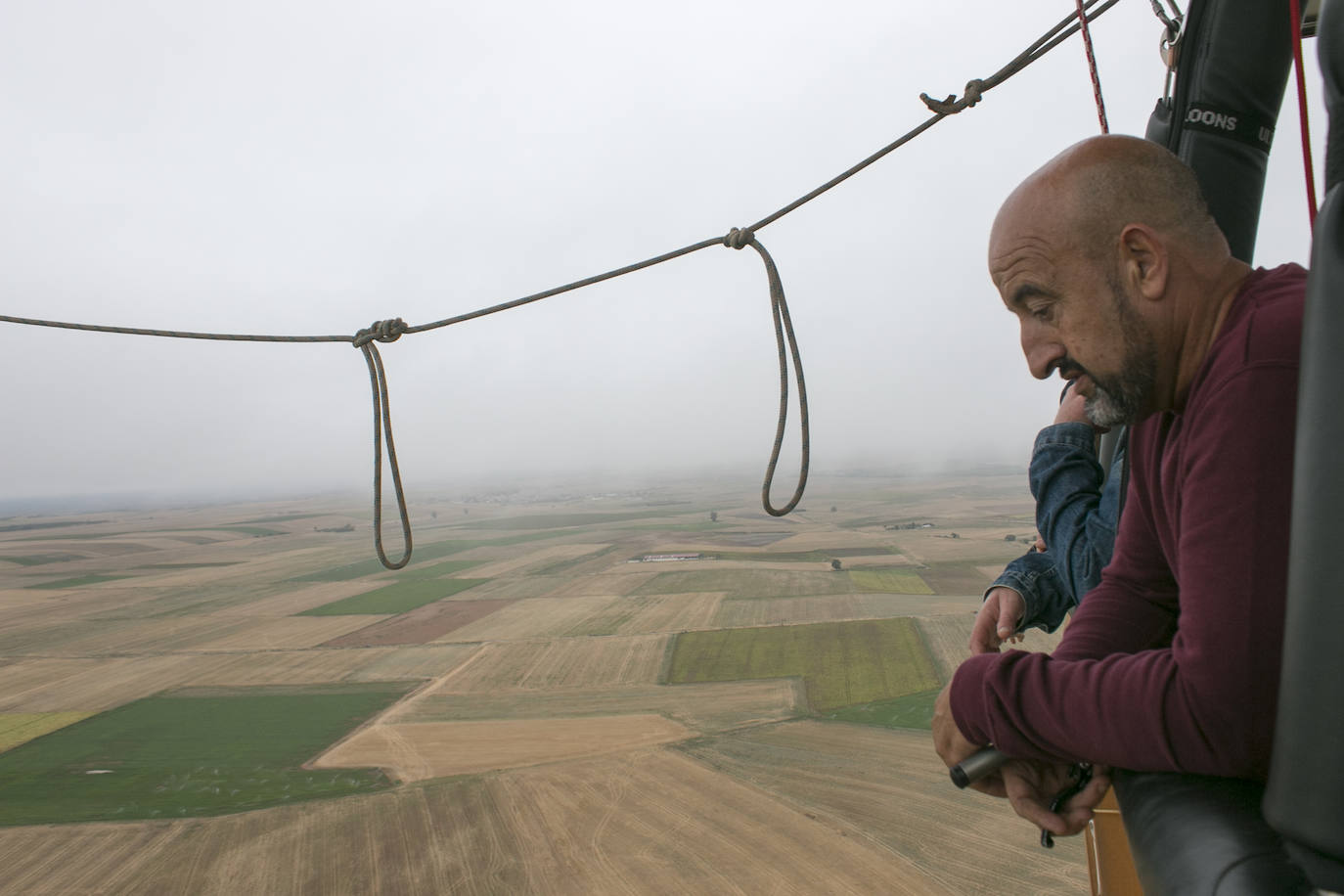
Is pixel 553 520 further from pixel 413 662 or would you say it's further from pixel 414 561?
pixel 413 662

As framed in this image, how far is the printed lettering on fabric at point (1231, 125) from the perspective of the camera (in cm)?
204

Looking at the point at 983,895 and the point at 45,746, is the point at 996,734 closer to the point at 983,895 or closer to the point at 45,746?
the point at 983,895

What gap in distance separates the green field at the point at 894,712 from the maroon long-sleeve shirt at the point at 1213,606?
15735mm

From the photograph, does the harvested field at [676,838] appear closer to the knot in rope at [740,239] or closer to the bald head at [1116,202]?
the knot in rope at [740,239]

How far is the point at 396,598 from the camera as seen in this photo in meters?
34.8

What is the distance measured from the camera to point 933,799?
40.6ft

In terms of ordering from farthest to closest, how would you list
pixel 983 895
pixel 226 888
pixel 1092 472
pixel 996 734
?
1. pixel 226 888
2. pixel 983 895
3. pixel 1092 472
4. pixel 996 734

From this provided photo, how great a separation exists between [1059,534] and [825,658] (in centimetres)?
1974

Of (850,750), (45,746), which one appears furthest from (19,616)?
(850,750)

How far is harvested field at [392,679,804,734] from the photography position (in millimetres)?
16875

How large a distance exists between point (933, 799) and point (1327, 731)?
13.6 meters

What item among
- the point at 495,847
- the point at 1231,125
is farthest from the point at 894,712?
the point at 1231,125

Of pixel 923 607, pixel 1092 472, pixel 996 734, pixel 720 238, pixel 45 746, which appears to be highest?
pixel 720 238

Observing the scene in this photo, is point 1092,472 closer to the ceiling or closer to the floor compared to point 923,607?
closer to the ceiling
